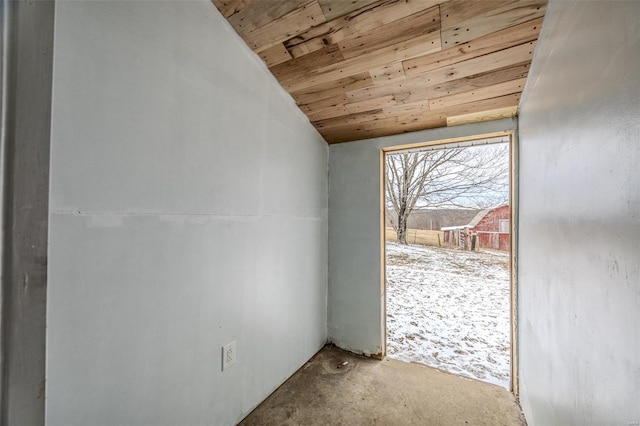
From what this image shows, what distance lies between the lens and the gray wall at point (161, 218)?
2.79ft

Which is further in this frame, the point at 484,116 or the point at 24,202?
the point at 484,116

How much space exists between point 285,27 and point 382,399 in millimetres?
2433

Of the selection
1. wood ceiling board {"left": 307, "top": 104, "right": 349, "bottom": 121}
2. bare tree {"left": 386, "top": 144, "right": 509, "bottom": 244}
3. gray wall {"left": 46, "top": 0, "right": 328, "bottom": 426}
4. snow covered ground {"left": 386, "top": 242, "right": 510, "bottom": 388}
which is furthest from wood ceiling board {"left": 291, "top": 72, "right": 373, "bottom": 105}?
bare tree {"left": 386, "top": 144, "right": 509, "bottom": 244}

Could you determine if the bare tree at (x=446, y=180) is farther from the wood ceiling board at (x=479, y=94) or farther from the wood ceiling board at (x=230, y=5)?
the wood ceiling board at (x=230, y=5)

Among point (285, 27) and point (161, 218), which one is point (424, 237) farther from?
point (161, 218)

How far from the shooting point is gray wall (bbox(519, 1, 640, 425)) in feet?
1.54

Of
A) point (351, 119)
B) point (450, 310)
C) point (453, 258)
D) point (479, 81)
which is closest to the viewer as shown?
point (479, 81)

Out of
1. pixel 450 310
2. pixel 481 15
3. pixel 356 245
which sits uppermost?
pixel 481 15

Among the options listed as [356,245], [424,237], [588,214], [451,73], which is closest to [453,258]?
[424,237]

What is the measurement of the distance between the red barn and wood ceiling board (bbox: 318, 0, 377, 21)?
12.5ft

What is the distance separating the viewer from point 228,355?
1417 millimetres

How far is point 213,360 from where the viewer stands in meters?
1.34

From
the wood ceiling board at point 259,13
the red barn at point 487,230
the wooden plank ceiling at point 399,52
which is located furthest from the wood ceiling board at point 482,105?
the red barn at point 487,230

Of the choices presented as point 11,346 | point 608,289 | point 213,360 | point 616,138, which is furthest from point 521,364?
point 11,346
